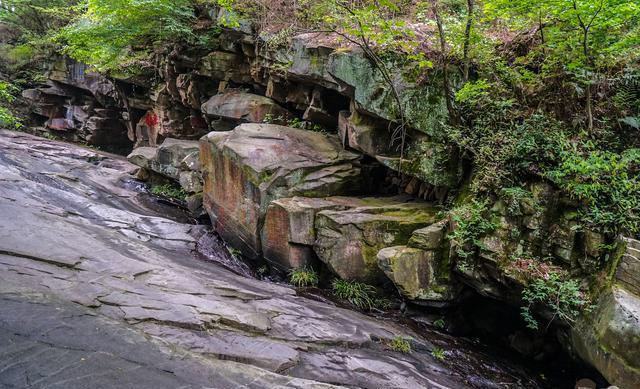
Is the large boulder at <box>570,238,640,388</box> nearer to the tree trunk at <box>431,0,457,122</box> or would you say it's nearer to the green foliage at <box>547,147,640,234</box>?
the green foliage at <box>547,147,640,234</box>

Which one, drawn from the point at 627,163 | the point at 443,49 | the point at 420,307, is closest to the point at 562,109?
the point at 627,163

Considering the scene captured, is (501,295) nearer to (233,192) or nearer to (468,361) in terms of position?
(468,361)

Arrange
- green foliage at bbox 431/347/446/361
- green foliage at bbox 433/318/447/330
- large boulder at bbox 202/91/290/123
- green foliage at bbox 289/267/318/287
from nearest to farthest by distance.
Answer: green foliage at bbox 431/347/446/361 → green foliage at bbox 433/318/447/330 → green foliage at bbox 289/267/318/287 → large boulder at bbox 202/91/290/123

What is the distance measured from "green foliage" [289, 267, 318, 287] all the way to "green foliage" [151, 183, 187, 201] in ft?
27.1

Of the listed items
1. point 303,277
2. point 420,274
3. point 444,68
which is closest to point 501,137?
point 444,68

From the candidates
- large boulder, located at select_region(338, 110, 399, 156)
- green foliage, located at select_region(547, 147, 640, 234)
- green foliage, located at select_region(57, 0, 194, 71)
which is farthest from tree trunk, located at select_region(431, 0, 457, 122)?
green foliage, located at select_region(57, 0, 194, 71)

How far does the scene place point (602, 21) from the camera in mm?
6375

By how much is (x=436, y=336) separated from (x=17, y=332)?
6.66 m

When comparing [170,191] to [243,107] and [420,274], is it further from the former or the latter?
[420,274]

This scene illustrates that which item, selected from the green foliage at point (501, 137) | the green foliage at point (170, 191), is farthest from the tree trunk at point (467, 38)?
the green foliage at point (170, 191)

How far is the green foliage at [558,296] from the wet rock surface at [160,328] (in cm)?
147

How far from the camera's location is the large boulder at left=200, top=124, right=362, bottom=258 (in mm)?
10227

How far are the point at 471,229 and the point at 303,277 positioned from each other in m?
3.94

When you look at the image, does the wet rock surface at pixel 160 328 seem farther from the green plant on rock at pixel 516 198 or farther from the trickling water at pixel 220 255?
the green plant on rock at pixel 516 198
